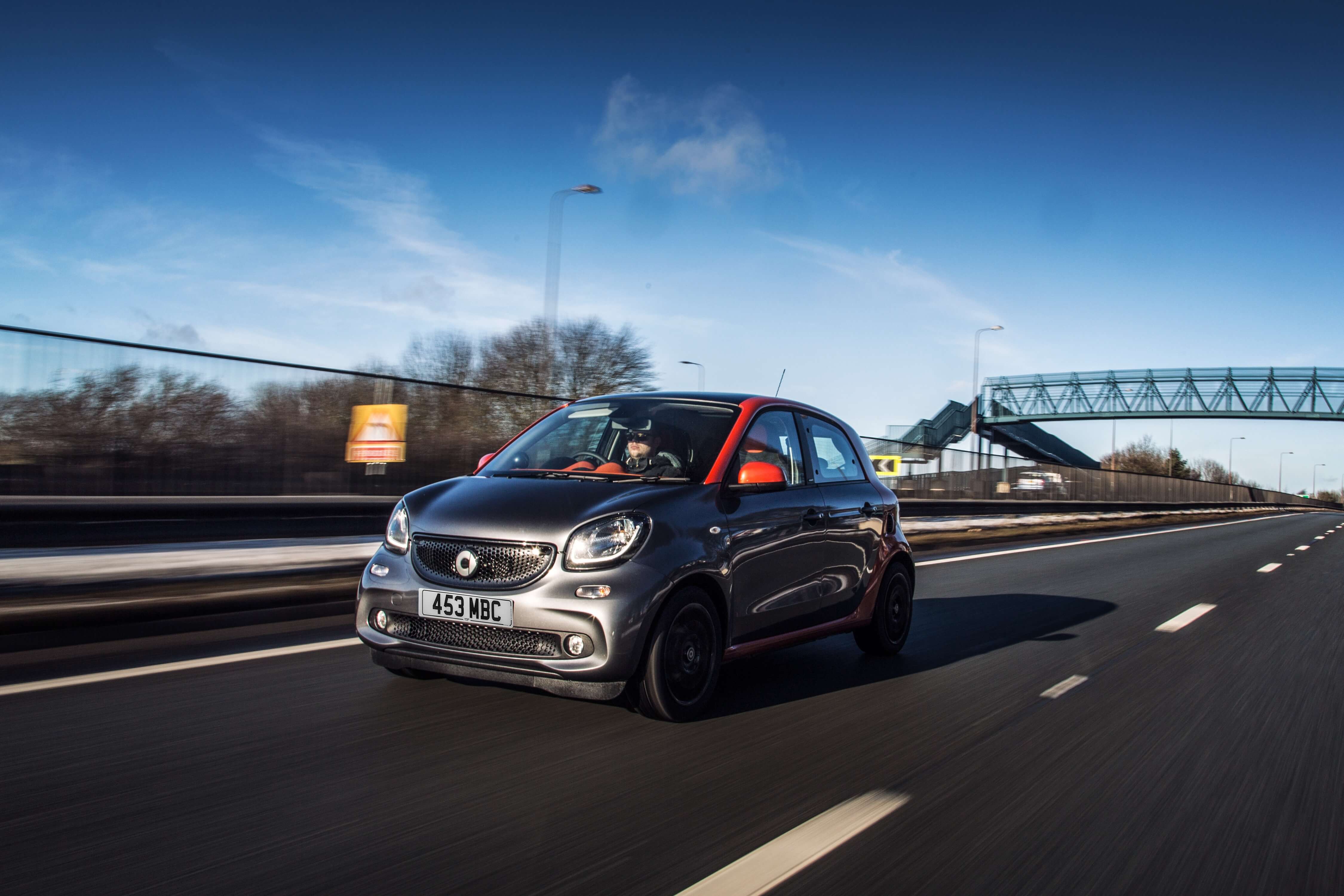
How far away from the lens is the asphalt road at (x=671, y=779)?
315cm

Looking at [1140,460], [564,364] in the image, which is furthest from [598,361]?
[1140,460]

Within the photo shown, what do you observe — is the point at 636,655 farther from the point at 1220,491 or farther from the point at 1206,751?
the point at 1220,491

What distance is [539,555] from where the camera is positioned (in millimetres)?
4578

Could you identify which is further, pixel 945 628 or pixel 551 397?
pixel 551 397

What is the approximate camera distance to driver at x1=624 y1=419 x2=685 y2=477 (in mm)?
5438

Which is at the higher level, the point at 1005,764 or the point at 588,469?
the point at 588,469

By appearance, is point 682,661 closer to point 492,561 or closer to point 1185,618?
point 492,561

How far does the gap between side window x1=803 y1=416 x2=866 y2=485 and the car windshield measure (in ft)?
2.67

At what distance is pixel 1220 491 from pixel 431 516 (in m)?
73.2

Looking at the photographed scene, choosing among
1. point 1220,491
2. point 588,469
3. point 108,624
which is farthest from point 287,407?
point 1220,491

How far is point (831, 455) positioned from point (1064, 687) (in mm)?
1892

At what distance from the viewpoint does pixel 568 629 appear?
4.47 m

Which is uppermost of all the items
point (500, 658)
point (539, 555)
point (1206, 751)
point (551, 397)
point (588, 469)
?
point (551, 397)

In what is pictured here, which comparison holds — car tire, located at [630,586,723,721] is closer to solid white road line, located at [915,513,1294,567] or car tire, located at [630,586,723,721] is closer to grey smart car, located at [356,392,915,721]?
grey smart car, located at [356,392,915,721]
